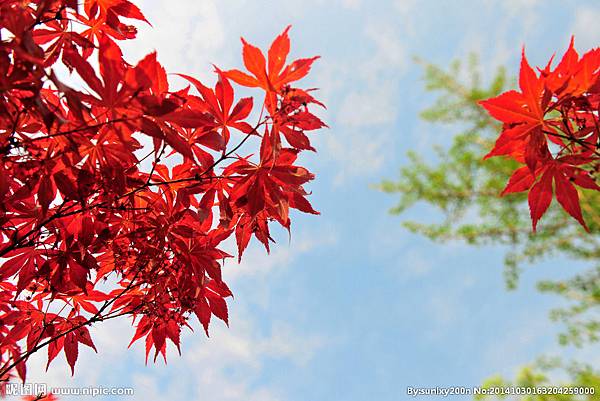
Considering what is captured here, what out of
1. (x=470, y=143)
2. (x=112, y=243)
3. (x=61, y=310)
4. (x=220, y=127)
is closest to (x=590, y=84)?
(x=220, y=127)

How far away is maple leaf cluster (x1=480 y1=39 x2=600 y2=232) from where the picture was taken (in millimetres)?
798

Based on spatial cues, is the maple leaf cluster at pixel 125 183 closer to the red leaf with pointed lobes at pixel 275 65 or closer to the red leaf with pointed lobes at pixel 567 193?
the red leaf with pointed lobes at pixel 275 65

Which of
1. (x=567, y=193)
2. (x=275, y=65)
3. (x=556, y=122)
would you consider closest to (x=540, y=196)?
(x=567, y=193)

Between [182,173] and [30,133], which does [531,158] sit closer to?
[182,173]

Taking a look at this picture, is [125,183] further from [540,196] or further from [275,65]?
[540,196]

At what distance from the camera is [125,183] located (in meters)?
0.80

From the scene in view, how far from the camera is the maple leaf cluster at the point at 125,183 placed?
69cm

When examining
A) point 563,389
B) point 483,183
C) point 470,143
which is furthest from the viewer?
point 470,143

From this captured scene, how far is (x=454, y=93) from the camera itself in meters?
7.45

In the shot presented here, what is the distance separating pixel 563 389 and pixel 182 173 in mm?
6697

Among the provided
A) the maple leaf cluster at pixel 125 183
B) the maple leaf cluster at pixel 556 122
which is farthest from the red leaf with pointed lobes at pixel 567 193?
the maple leaf cluster at pixel 125 183

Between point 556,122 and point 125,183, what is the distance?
83 cm

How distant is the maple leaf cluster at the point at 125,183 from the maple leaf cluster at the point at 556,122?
0.38 m

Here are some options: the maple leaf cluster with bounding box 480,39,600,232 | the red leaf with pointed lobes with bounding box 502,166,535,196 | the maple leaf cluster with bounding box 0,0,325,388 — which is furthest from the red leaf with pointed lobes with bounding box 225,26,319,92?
the red leaf with pointed lobes with bounding box 502,166,535,196
